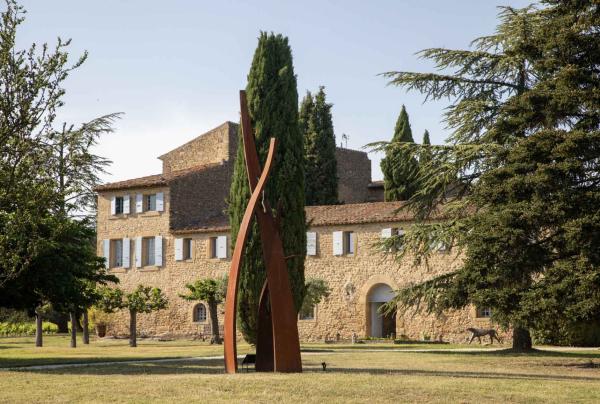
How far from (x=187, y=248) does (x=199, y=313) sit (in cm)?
296

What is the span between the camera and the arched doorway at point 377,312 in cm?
3450

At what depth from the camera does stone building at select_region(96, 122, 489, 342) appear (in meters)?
34.0

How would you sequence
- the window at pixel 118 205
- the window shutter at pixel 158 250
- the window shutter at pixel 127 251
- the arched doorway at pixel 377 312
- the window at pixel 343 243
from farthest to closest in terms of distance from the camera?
1. the window at pixel 118 205
2. the window shutter at pixel 127 251
3. the window shutter at pixel 158 250
4. the window at pixel 343 243
5. the arched doorway at pixel 377 312

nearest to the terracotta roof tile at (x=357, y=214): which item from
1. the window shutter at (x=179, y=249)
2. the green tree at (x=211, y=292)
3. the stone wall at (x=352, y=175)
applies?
the window shutter at (x=179, y=249)

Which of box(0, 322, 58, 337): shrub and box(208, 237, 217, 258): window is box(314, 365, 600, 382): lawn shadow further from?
box(0, 322, 58, 337): shrub

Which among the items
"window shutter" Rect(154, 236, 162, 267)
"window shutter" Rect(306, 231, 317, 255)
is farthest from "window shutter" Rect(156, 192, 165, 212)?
"window shutter" Rect(306, 231, 317, 255)

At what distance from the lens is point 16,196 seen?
12.7m

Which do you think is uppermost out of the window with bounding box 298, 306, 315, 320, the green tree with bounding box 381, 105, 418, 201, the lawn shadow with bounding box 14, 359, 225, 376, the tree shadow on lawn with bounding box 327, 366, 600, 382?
the green tree with bounding box 381, 105, 418, 201

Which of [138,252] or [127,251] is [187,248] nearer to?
[138,252]

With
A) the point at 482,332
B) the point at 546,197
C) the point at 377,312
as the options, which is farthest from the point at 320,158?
the point at 546,197

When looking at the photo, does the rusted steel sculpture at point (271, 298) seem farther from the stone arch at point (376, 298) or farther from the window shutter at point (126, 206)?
the window shutter at point (126, 206)

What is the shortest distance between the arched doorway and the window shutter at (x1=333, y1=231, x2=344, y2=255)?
79.0 inches

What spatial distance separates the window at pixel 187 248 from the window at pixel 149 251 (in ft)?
6.61

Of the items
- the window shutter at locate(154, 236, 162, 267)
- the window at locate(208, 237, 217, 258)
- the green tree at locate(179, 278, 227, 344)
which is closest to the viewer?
the green tree at locate(179, 278, 227, 344)
